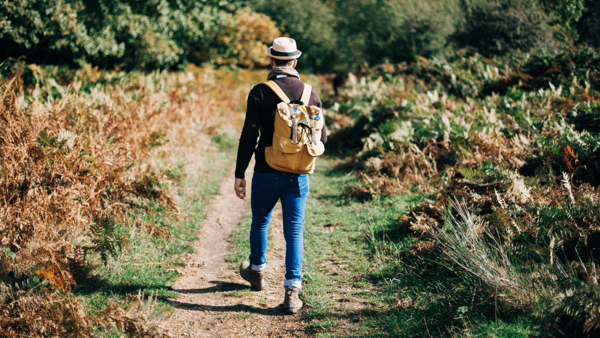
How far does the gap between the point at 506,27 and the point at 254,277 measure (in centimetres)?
1137

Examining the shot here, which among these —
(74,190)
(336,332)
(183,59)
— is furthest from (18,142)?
(183,59)

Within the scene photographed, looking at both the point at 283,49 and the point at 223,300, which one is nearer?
the point at 283,49

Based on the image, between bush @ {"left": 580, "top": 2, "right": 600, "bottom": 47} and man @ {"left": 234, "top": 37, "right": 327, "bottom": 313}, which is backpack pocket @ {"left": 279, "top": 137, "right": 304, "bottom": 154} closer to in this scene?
man @ {"left": 234, "top": 37, "right": 327, "bottom": 313}

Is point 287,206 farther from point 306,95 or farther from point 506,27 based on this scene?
point 506,27

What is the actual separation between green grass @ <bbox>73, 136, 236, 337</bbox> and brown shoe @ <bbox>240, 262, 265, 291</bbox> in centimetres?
64

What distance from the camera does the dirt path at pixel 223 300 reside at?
11.3ft

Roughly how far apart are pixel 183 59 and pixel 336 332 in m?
12.7

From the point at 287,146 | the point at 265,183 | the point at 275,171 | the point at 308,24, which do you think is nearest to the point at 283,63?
the point at 287,146

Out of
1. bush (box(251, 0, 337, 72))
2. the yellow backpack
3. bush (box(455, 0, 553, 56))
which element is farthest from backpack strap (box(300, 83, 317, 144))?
bush (box(251, 0, 337, 72))

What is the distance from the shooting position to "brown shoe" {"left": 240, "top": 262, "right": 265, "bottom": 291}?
3949 mm

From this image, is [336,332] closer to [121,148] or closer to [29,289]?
[29,289]

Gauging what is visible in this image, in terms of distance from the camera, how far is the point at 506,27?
1224 centimetres

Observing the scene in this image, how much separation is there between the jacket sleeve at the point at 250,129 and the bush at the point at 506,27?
1098cm

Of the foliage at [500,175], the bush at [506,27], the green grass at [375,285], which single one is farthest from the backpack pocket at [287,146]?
the bush at [506,27]
